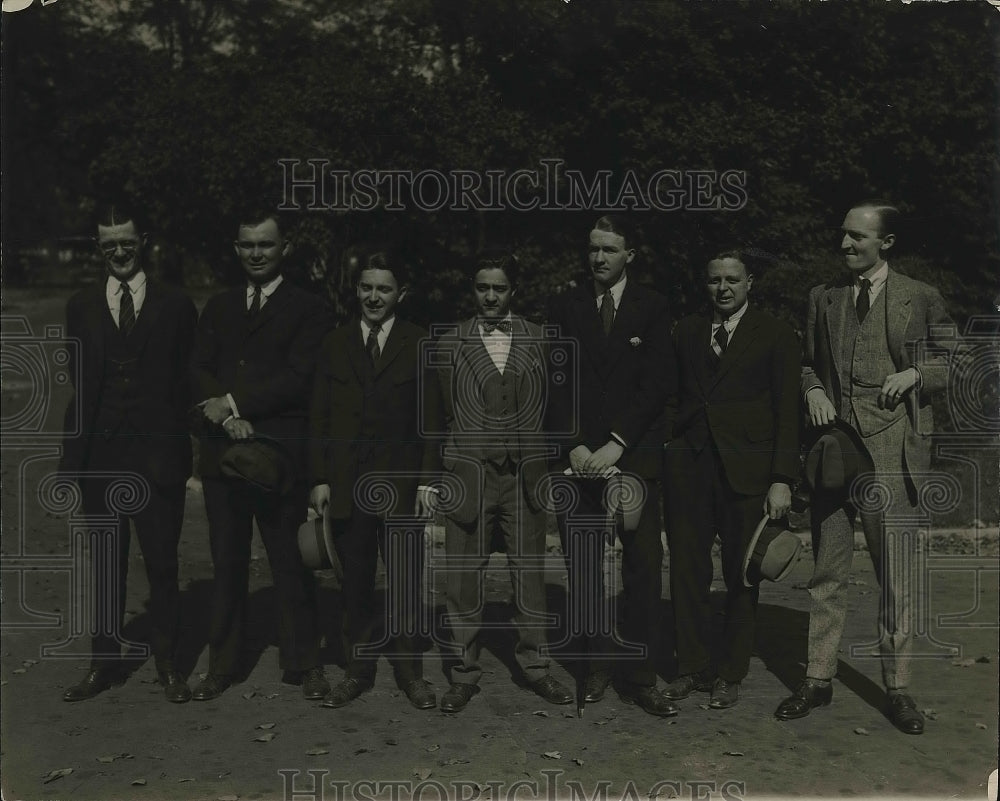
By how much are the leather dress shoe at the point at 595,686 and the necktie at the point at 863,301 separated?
2.28m

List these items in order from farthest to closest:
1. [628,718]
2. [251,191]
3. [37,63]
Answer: [251,191], [37,63], [628,718]

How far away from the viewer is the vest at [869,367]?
551cm

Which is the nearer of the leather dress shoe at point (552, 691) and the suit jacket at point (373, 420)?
the suit jacket at point (373, 420)

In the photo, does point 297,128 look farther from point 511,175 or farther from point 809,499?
point 809,499

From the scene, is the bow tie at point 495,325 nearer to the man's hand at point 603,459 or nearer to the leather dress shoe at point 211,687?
the man's hand at point 603,459

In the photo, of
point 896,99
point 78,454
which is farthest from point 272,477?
point 896,99

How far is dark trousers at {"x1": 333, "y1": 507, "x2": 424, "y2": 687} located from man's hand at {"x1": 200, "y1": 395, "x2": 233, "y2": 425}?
2.65 ft

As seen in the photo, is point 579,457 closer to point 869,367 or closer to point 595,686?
point 595,686

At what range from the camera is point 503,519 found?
→ 5613 millimetres

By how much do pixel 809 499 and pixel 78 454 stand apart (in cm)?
387

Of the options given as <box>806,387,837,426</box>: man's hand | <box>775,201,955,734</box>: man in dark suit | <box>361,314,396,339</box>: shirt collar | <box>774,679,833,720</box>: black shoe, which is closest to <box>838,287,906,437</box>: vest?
<box>775,201,955,734</box>: man in dark suit

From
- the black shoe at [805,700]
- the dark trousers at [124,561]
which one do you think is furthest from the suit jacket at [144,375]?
the black shoe at [805,700]

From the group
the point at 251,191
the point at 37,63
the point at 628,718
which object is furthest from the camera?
the point at 251,191

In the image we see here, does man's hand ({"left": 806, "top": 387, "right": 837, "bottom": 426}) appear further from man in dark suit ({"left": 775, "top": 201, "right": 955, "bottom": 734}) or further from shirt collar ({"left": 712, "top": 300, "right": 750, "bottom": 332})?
shirt collar ({"left": 712, "top": 300, "right": 750, "bottom": 332})
